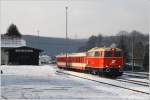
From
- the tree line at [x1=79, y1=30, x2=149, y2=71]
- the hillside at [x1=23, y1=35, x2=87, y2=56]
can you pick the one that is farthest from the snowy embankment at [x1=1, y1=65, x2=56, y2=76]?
the hillside at [x1=23, y1=35, x2=87, y2=56]

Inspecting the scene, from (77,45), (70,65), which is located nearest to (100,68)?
(70,65)

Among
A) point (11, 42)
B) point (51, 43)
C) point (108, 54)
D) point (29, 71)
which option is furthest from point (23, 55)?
point (51, 43)

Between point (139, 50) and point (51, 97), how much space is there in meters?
78.4

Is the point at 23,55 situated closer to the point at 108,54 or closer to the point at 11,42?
the point at 11,42

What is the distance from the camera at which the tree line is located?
243 feet

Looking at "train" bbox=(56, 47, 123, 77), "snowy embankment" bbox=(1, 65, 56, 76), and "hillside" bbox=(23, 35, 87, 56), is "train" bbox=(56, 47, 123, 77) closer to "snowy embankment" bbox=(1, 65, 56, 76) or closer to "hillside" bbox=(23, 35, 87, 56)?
"snowy embankment" bbox=(1, 65, 56, 76)

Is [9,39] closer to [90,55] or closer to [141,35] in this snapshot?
[141,35]

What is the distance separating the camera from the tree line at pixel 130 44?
243ft

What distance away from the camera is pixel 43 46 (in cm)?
14325

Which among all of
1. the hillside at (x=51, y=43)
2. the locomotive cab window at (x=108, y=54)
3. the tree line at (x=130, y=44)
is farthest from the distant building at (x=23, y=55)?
the locomotive cab window at (x=108, y=54)

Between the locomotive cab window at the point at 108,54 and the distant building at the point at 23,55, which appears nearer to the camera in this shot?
the locomotive cab window at the point at 108,54

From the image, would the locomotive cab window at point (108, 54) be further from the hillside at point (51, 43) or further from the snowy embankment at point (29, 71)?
the hillside at point (51, 43)

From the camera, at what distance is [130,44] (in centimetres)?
10988

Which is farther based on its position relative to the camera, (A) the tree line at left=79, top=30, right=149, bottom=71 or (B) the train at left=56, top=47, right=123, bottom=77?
(A) the tree line at left=79, top=30, right=149, bottom=71
